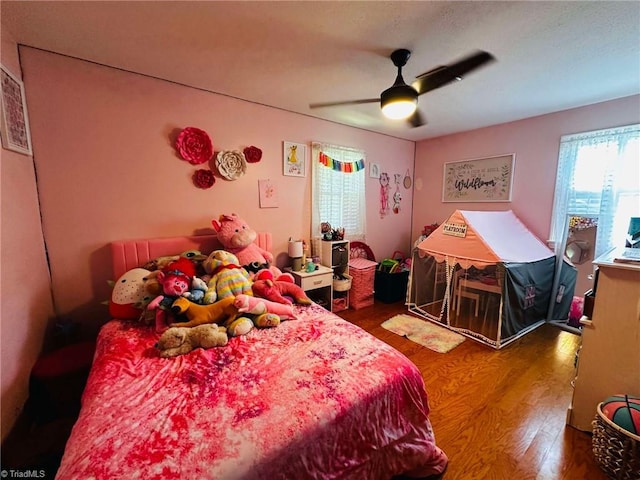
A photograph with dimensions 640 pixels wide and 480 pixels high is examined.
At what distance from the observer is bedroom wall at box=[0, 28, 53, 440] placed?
58.9 inches

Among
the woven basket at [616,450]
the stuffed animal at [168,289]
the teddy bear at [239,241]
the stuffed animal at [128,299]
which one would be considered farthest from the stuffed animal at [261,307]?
the woven basket at [616,450]

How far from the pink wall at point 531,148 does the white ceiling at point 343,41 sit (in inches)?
10.3

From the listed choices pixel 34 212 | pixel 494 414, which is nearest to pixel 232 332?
pixel 34 212

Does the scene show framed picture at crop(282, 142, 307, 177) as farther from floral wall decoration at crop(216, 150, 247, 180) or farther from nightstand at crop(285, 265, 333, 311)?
nightstand at crop(285, 265, 333, 311)

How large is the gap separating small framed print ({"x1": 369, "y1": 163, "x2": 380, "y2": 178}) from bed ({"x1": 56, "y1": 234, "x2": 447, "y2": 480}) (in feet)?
9.13

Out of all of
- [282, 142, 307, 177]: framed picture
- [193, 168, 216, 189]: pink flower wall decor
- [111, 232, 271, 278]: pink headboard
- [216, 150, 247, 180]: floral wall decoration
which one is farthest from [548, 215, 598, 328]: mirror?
[193, 168, 216, 189]: pink flower wall decor

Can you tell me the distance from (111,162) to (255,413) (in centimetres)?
228

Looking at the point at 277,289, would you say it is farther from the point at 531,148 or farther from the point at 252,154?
the point at 531,148

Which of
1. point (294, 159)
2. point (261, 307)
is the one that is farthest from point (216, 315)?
point (294, 159)

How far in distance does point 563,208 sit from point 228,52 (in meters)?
3.80

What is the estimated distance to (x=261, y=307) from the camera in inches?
74.2

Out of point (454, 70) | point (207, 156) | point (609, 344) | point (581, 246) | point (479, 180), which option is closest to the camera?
point (609, 344)

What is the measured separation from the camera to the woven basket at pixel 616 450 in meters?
1.26

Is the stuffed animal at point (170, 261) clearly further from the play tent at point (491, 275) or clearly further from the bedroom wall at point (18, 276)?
the play tent at point (491, 275)
